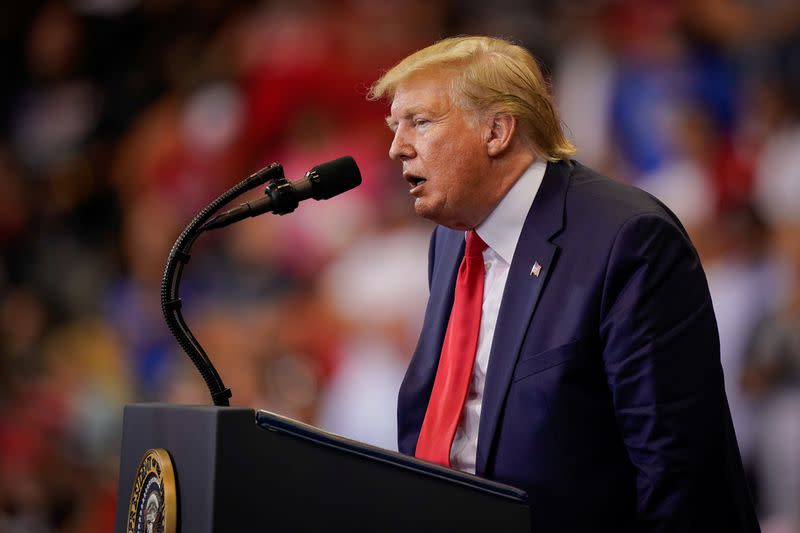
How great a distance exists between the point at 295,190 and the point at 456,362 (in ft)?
1.67

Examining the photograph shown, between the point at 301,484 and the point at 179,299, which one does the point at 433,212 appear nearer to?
the point at 179,299

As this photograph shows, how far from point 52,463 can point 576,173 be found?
12.4 feet

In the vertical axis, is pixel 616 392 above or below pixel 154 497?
above

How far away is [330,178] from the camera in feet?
5.45

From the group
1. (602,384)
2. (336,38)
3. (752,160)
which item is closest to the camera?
(602,384)

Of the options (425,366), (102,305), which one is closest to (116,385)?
(102,305)

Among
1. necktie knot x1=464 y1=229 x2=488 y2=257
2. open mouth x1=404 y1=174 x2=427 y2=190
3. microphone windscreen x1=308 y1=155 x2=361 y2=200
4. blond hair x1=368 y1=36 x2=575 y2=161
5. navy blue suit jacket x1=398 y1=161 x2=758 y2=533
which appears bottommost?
navy blue suit jacket x1=398 y1=161 x2=758 y2=533

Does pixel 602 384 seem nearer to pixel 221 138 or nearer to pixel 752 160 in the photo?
pixel 752 160

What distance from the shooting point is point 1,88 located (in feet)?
17.5

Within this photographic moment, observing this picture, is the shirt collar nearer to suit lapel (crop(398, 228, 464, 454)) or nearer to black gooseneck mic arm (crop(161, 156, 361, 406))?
suit lapel (crop(398, 228, 464, 454))

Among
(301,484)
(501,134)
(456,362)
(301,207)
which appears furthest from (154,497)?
(301,207)

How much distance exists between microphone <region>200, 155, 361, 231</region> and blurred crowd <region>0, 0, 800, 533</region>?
5.80ft

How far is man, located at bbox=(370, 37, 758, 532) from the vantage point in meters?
1.66

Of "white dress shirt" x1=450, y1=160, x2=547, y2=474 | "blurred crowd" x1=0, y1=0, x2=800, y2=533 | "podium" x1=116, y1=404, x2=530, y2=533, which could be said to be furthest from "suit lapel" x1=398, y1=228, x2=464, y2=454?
"blurred crowd" x1=0, y1=0, x2=800, y2=533
